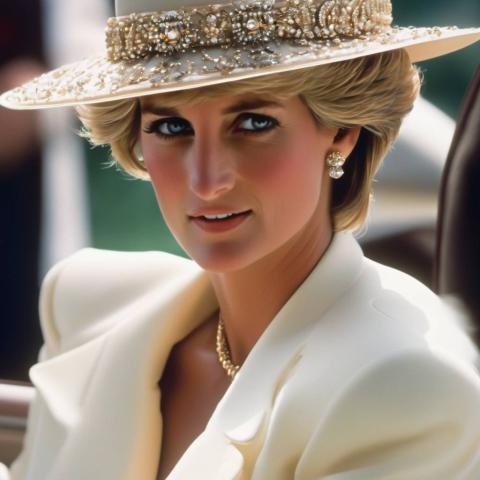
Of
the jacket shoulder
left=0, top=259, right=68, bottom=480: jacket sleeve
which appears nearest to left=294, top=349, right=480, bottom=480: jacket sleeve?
the jacket shoulder

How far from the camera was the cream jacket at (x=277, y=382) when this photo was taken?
1.32m

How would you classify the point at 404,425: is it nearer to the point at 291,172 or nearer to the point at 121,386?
the point at 291,172

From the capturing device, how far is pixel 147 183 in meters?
2.93

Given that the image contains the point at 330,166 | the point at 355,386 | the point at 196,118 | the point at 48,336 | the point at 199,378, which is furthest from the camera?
the point at 48,336

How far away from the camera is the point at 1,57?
290 centimetres

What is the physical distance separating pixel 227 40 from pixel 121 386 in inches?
24.5

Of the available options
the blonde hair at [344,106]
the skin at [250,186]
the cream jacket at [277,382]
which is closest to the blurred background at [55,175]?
the cream jacket at [277,382]

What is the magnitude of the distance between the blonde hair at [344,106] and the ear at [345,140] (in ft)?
0.04

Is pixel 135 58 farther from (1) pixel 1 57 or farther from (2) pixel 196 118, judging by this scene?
(1) pixel 1 57

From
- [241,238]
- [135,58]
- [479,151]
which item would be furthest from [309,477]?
[479,151]

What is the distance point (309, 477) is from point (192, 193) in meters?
0.40

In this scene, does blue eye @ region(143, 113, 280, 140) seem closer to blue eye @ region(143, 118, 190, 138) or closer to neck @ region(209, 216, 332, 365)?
blue eye @ region(143, 118, 190, 138)

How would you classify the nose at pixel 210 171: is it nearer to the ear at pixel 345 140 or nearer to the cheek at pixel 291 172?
the cheek at pixel 291 172

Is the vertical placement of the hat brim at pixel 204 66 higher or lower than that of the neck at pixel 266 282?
higher
